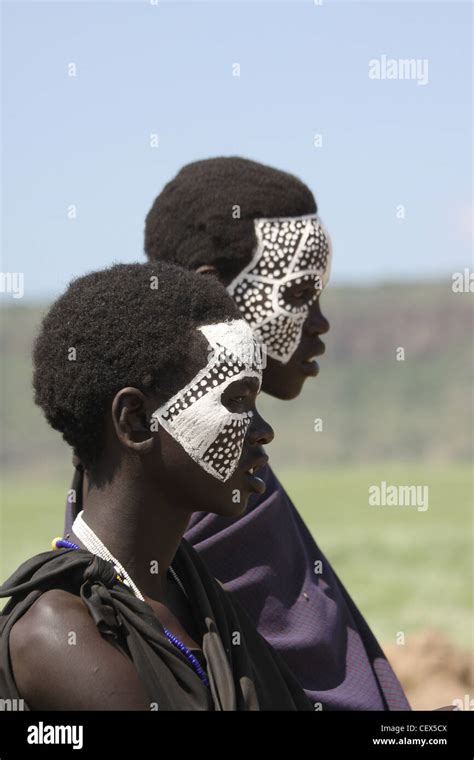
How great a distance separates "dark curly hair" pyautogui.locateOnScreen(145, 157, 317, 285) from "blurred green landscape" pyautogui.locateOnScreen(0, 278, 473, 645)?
909 centimetres

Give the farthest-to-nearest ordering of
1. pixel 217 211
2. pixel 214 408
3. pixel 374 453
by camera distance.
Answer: pixel 374 453 → pixel 217 211 → pixel 214 408

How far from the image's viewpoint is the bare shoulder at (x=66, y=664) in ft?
10.9

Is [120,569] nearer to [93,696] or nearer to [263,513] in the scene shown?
[93,696]

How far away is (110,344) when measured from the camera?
3639mm

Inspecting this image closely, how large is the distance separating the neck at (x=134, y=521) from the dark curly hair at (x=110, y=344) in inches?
4.6

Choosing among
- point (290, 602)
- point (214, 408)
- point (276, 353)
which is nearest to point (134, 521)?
point (214, 408)

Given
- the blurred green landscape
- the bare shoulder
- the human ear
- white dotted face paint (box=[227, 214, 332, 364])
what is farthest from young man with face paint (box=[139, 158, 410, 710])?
the blurred green landscape

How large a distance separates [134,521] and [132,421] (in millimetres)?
274

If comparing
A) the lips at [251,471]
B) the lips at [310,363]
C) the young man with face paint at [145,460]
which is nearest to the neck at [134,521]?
the young man with face paint at [145,460]

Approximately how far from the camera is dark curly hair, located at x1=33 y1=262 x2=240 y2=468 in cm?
364

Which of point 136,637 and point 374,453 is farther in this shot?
point 374,453

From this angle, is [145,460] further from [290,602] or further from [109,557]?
[290,602]

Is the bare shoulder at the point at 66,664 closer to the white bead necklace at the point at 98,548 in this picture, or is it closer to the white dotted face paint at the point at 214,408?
the white bead necklace at the point at 98,548

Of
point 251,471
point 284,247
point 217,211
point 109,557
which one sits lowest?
point 109,557
